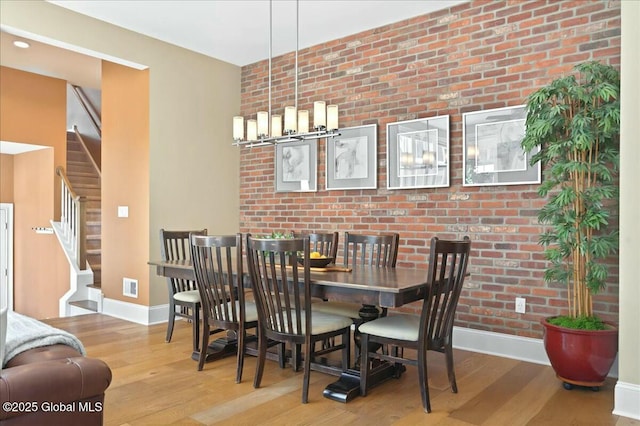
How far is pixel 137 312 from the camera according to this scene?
191 inches

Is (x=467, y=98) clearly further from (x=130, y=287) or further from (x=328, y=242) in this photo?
(x=130, y=287)

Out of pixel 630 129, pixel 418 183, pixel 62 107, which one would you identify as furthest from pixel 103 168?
pixel 630 129

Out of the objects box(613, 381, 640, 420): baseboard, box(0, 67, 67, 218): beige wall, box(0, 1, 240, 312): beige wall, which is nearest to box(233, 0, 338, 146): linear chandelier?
box(0, 1, 240, 312): beige wall

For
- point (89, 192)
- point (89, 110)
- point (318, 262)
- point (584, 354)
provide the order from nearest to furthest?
point (584, 354)
point (318, 262)
point (89, 192)
point (89, 110)

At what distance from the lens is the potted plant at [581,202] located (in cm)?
294

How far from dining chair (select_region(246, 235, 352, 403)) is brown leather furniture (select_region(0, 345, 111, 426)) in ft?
4.14

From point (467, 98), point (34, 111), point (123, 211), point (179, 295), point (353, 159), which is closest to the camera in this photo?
point (179, 295)

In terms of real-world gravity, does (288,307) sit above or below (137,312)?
above

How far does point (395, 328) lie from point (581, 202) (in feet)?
4.82

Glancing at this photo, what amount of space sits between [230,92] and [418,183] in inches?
107

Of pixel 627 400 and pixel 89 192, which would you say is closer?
pixel 627 400

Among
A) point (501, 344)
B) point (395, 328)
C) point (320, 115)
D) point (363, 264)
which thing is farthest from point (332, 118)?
point (501, 344)

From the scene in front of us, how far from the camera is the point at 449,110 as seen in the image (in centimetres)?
406

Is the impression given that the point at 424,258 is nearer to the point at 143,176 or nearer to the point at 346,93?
the point at 346,93
